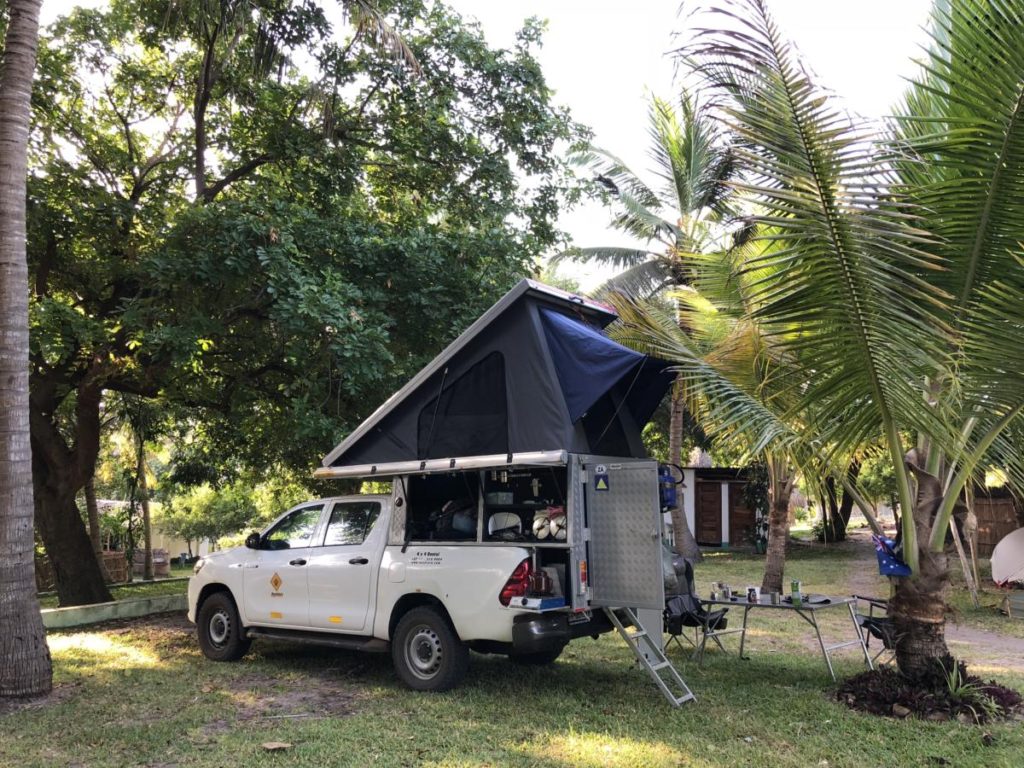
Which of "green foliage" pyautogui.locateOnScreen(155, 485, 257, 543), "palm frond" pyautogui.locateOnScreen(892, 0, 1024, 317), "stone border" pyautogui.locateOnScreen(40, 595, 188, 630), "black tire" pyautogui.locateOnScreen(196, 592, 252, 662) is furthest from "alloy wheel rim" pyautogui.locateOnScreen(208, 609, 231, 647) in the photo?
"green foliage" pyautogui.locateOnScreen(155, 485, 257, 543)

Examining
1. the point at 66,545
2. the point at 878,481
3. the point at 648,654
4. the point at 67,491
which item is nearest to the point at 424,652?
the point at 648,654

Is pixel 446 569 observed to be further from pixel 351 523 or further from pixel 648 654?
pixel 648 654

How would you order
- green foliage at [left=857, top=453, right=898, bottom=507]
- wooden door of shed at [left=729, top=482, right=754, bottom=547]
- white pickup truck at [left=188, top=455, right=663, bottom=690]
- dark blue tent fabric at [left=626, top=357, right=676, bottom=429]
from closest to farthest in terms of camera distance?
white pickup truck at [left=188, top=455, right=663, bottom=690], dark blue tent fabric at [left=626, top=357, right=676, bottom=429], green foliage at [left=857, top=453, right=898, bottom=507], wooden door of shed at [left=729, top=482, right=754, bottom=547]

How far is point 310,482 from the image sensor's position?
18.1m

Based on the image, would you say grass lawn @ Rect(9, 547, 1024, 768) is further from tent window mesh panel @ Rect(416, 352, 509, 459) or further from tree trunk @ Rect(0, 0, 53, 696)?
tent window mesh panel @ Rect(416, 352, 509, 459)

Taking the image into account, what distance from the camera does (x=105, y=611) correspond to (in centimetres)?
1158

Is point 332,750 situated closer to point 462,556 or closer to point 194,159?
point 462,556

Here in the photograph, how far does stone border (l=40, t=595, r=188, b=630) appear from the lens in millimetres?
10914

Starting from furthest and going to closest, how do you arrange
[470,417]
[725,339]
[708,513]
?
1. [708,513]
2. [725,339]
3. [470,417]

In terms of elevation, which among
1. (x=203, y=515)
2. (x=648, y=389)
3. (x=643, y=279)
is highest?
(x=643, y=279)

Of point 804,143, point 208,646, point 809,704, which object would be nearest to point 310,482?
point 208,646

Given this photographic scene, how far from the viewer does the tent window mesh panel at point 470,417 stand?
7152mm

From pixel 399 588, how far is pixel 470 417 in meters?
1.70

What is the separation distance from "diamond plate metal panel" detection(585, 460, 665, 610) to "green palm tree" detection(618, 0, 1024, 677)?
3.74ft
